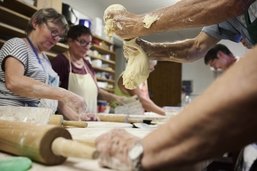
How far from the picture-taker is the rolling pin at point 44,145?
48 centimetres

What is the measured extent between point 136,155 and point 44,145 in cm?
20

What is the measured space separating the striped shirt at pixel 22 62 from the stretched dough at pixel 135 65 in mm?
672

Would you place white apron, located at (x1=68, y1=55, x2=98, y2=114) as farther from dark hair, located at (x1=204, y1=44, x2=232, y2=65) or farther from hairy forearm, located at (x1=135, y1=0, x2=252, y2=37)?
hairy forearm, located at (x1=135, y1=0, x2=252, y2=37)

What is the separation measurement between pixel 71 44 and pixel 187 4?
164cm

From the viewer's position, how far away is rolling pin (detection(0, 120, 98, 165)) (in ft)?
1.58

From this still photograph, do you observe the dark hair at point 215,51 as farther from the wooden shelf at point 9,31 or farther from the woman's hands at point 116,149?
the woman's hands at point 116,149

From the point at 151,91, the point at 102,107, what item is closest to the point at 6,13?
the point at 102,107

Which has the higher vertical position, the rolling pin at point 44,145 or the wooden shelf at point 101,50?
the wooden shelf at point 101,50

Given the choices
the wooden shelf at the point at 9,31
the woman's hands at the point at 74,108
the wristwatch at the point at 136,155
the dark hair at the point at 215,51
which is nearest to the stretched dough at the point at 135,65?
the woman's hands at the point at 74,108

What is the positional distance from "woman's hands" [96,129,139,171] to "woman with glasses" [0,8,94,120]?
1.04 metres

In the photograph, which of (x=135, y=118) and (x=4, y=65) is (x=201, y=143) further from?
(x=4, y=65)

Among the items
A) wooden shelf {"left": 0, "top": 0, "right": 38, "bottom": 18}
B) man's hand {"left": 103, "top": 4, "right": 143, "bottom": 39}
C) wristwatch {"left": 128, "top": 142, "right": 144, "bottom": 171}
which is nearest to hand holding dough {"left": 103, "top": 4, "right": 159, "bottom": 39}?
man's hand {"left": 103, "top": 4, "right": 143, "bottom": 39}

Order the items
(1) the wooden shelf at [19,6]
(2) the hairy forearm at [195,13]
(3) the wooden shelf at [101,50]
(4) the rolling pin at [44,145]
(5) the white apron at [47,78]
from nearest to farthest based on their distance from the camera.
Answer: (4) the rolling pin at [44,145] < (2) the hairy forearm at [195,13] < (5) the white apron at [47,78] < (1) the wooden shelf at [19,6] < (3) the wooden shelf at [101,50]

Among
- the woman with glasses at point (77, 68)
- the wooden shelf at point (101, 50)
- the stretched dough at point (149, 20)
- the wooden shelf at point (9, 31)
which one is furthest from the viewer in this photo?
the wooden shelf at point (101, 50)
